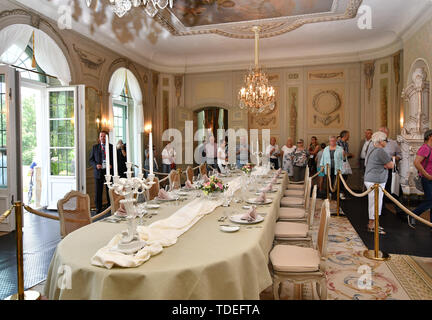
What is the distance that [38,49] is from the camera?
6.09 meters

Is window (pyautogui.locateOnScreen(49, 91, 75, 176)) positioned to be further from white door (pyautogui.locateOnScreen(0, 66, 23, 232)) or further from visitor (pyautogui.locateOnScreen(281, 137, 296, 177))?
visitor (pyautogui.locateOnScreen(281, 137, 296, 177))

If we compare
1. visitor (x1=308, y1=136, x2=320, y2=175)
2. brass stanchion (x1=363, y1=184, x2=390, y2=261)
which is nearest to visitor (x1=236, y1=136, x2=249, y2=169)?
visitor (x1=308, y1=136, x2=320, y2=175)

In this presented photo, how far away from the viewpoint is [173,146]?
1054 cm

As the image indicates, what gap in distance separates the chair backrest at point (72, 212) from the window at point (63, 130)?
12.5ft

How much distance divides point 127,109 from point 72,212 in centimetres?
707

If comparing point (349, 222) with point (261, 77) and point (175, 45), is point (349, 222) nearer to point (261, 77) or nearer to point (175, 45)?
point (261, 77)

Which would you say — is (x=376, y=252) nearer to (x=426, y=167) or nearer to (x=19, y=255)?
(x=426, y=167)

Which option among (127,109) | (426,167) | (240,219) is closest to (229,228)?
(240,219)

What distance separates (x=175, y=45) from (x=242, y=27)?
2403 mm

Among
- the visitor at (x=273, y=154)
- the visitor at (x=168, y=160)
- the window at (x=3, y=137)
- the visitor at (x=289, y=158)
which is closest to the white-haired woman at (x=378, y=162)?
the visitor at (x=289, y=158)
